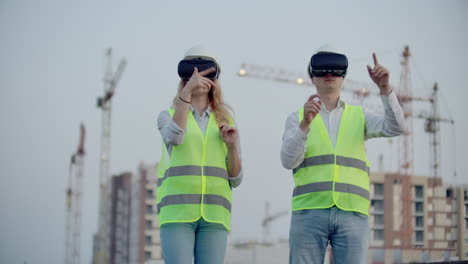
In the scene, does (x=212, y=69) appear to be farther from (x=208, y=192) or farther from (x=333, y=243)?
(x=333, y=243)

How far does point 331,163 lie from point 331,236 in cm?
51

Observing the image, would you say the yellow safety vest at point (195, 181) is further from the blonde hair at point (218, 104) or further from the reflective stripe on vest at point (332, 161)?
the reflective stripe on vest at point (332, 161)

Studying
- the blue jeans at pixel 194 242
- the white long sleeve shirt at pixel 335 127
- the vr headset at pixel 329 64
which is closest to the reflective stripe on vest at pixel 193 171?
the blue jeans at pixel 194 242

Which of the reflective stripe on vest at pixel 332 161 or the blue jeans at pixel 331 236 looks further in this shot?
the reflective stripe on vest at pixel 332 161

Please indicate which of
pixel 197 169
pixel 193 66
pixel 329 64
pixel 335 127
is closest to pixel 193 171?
pixel 197 169

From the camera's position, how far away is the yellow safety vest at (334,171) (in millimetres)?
5355

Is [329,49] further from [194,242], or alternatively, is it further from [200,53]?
[194,242]

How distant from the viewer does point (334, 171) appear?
540cm

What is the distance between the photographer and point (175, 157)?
530 cm

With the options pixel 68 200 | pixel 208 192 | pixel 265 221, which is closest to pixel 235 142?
pixel 208 192

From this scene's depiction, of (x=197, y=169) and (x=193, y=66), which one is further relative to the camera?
(x=193, y=66)

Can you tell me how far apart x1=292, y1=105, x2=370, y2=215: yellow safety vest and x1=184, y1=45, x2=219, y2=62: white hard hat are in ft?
2.55

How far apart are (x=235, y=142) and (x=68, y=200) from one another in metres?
99.3

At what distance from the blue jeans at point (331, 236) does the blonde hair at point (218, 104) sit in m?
0.87
